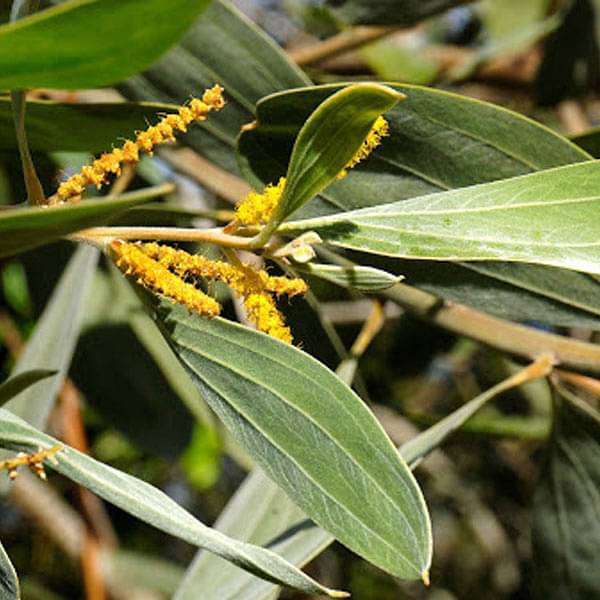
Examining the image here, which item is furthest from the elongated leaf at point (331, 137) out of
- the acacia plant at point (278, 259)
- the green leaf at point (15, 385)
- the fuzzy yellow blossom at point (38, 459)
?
the green leaf at point (15, 385)

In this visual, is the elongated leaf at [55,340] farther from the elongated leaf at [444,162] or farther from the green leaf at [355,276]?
the green leaf at [355,276]

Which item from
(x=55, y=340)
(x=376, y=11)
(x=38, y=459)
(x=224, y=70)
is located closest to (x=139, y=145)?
(x=38, y=459)

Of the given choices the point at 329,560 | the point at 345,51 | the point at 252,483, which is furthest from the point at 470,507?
the point at 252,483

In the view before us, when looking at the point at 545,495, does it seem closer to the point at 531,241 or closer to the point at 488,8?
the point at 531,241

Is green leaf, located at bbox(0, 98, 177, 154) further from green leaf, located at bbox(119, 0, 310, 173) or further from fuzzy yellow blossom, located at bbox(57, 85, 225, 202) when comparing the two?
fuzzy yellow blossom, located at bbox(57, 85, 225, 202)

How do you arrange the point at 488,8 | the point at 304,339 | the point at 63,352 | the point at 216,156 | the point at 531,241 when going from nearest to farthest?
1. the point at 531,241
2. the point at 304,339
3. the point at 216,156
4. the point at 63,352
5. the point at 488,8

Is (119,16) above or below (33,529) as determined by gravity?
above
